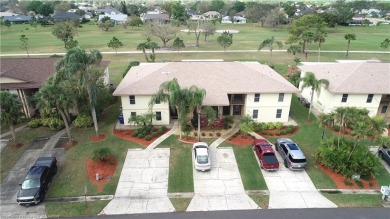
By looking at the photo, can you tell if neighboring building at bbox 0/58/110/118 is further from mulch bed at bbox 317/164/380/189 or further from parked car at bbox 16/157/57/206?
mulch bed at bbox 317/164/380/189

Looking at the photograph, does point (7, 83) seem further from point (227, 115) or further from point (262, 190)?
point (262, 190)

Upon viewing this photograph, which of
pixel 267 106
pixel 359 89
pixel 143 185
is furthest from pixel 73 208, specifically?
pixel 359 89

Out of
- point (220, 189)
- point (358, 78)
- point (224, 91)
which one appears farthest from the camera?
point (358, 78)

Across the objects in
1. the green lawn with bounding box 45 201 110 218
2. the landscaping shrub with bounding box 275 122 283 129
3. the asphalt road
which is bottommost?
the asphalt road

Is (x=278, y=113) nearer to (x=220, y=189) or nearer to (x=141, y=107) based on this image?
(x=220, y=189)

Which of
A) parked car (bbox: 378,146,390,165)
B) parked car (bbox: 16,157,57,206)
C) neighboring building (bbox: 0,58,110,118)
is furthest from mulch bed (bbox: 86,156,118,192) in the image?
parked car (bbox: 378,146,390,165)

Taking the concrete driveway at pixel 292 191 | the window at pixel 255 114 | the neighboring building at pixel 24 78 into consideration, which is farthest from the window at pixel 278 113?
the neighboring building at pixel 24 78

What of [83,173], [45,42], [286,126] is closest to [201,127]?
[286,126]
